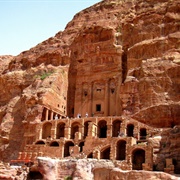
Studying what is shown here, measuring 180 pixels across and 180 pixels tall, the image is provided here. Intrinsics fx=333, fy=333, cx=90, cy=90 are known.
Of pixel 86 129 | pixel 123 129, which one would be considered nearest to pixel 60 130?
pixel 86 129

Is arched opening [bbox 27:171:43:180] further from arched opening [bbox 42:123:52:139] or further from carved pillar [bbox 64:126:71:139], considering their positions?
arched opening [bbox 42:123:52:139]

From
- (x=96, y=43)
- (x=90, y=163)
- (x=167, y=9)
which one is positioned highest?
(x=167, y=9)

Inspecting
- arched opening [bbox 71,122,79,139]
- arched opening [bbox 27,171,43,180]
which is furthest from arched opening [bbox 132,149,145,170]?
arched opening [bbox 71,122,79,139]

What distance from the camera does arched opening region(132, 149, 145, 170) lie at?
38312 millimetres

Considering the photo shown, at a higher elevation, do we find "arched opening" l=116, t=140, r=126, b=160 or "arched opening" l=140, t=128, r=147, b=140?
"arched opening" l=140, t=128, r=147, b=140

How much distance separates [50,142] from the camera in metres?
47.2

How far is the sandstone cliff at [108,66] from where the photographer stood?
4662 cm

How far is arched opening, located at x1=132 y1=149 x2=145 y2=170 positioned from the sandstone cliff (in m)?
6.44

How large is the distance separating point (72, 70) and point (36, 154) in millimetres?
21360

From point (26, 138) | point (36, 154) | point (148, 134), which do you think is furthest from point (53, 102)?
point (148, 134)

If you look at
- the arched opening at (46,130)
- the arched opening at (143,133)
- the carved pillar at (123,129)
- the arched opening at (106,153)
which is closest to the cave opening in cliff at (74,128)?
the arched opening at (46,130)

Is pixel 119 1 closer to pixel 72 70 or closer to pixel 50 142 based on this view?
pixel 72 70

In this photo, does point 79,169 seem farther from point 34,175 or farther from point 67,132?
point 67,132

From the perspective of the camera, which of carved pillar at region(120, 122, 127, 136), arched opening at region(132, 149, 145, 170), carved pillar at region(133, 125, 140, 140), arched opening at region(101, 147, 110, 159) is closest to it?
arched opening at region(132, 149, 145, 170)
